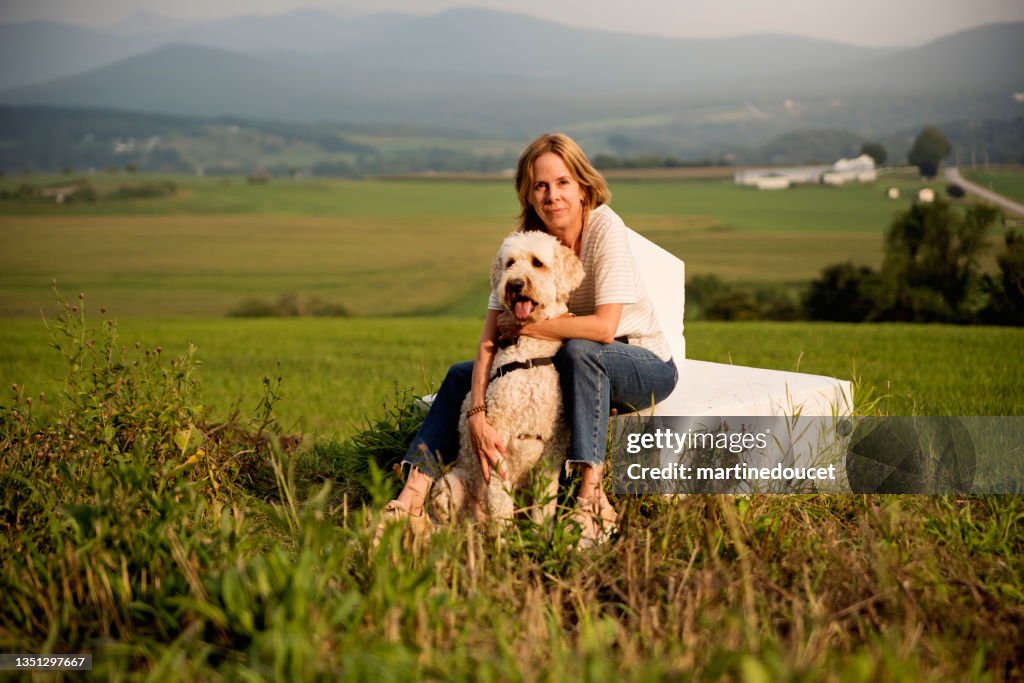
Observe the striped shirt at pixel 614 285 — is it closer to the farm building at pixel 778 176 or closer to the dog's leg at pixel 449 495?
the dog's leg at pixel 449 495

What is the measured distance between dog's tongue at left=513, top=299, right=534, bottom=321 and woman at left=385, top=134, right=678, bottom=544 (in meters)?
0.09

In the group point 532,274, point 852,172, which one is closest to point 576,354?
point 532,274

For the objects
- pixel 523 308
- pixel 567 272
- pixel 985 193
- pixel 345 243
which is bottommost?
pixel 345 243

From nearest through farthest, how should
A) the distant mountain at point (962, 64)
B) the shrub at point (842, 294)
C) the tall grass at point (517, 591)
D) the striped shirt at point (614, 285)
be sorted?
the tall grass at point (517, 591) → the striped shirt at point (614, 285) → the shrub at point (842, 294) → the distant mountain at point (962, 64)

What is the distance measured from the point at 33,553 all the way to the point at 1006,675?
3830 millimetres

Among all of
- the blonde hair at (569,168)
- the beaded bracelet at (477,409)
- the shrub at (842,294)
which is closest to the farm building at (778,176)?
the shrub at (842,294)

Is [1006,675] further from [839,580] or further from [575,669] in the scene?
[575,669]

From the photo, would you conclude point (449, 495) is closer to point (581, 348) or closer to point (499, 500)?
point (499, 500)

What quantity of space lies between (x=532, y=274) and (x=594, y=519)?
120 centimetres

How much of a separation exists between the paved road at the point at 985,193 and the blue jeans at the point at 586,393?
52.8ft

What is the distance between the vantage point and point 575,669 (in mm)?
2607

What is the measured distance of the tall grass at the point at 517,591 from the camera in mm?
2705

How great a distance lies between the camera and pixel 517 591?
11.8 ft

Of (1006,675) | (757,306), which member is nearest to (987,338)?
(757,306)
